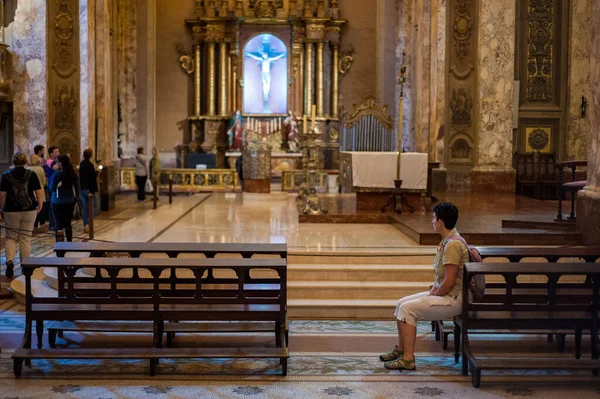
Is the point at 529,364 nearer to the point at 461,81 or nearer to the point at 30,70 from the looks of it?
the point at 30,70

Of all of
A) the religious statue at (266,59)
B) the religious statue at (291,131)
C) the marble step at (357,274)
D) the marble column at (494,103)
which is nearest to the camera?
the marble step at (357,274)

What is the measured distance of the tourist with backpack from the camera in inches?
373

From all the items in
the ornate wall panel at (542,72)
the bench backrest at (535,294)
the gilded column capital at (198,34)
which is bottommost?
the bench backrest at (535,294)

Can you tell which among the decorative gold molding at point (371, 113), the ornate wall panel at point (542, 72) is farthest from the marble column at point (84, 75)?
the ornate wall panel at point (542, 72)

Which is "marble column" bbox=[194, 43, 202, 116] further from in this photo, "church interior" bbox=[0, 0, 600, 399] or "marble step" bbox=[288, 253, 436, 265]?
"marble step" bbox=[288, 253, 436, 265]

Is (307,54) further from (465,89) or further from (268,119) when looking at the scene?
(465,89)

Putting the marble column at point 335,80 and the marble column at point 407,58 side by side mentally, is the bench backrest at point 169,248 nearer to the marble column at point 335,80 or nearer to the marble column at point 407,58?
the marble column at point 407,58

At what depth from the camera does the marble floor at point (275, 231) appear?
33.2 ft

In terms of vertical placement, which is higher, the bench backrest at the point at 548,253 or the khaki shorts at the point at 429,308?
the bench backrest at the point at 548,253

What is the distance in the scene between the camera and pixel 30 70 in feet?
49.6

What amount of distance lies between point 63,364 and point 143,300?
0.77 m

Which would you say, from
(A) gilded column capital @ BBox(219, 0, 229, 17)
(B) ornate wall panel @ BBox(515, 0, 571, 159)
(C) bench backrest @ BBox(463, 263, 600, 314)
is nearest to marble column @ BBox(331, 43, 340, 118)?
(A) gilded column capital @ BBox(219, 0, 229, 17)

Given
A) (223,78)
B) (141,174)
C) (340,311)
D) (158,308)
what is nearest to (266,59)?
(223,78)

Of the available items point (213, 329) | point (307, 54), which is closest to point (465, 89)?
point (307, 54)
